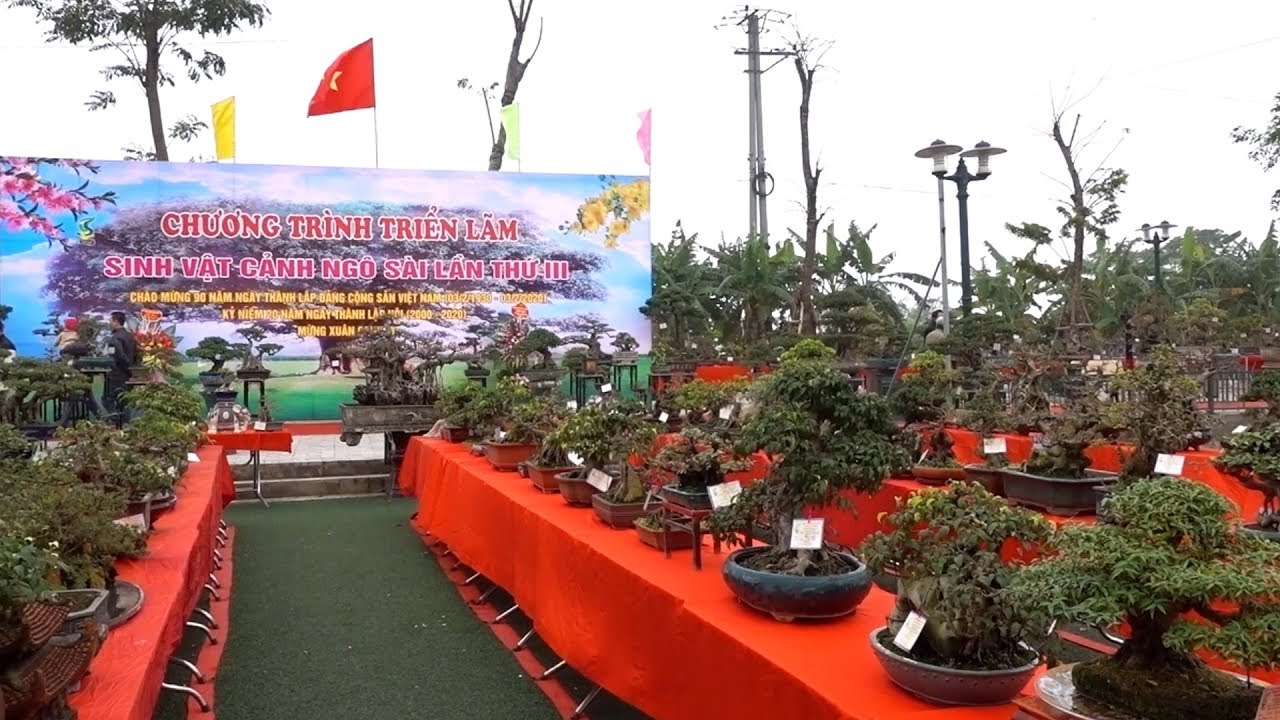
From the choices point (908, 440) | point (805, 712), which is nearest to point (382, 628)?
point (908, 440)

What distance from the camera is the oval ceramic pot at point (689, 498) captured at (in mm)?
2691

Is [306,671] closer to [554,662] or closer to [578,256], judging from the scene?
[554,662]

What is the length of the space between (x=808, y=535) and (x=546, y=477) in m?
1.91

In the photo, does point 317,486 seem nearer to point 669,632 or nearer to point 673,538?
point 673,538

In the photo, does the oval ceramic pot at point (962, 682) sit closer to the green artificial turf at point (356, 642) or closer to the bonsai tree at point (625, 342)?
the green artificial turf at point (356, 642)

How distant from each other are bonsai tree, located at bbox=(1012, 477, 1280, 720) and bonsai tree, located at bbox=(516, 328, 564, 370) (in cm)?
885

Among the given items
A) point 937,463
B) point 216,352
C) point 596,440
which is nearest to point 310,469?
point 216,352

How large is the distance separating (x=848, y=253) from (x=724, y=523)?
11390mm

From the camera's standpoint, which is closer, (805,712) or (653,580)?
(805,712)

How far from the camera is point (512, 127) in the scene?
1241 cm

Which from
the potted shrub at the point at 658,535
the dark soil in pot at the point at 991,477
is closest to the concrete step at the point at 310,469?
the dark soil in pot at the point at 991,477

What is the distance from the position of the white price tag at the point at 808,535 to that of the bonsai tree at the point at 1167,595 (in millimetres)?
640

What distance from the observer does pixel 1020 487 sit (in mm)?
3518

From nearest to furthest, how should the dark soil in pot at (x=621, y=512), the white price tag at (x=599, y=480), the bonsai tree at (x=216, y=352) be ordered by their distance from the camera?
the dark soil in pot at (x=621, y=512) → the white price tag at (x=599, y=480) → the bonsai tree at (x=216, y=352)
